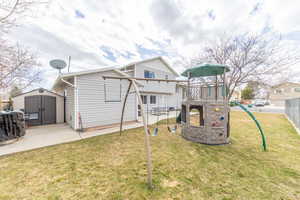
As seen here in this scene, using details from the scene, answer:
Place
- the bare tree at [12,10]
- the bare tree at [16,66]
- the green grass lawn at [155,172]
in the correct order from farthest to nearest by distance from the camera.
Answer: the bare tree at [16,66]
the bare tree at [12,10]
the green grass lawn at [155,172]

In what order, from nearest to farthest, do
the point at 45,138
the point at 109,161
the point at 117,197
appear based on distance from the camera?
the point at 117,197
the point at 109,161
the point at 45,138

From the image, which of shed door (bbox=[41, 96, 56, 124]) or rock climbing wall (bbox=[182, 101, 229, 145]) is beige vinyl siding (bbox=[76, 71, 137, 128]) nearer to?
shed door (bbox=[41, 96, 56, 124])

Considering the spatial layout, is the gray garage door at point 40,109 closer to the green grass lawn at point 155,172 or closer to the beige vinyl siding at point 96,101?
the beige vinyl siding at point 96,101

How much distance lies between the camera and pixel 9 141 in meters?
4.58

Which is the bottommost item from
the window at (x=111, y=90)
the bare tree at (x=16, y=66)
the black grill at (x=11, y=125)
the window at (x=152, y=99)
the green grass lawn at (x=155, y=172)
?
the green grass lawn at (x=155, y=172)

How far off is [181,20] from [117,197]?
11769 mm

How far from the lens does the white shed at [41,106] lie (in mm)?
7262

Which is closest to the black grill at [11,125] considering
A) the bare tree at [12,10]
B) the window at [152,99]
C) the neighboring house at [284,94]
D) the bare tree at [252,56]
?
the bare tree at [12,10]

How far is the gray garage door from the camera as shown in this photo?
7335 millimetres

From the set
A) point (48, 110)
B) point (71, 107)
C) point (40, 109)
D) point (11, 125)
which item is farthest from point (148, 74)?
point (11, 125)

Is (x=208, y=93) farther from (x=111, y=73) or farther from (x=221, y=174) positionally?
(x=111, y=73)

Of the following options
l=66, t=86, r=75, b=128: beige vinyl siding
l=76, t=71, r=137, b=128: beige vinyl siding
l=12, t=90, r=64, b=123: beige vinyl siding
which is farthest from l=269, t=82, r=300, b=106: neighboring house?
l=12, t=90, r=64, b=123: beige vinyl siding

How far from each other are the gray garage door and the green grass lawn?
16.8 ft

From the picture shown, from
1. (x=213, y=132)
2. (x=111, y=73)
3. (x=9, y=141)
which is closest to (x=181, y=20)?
(x=111, y=73)
